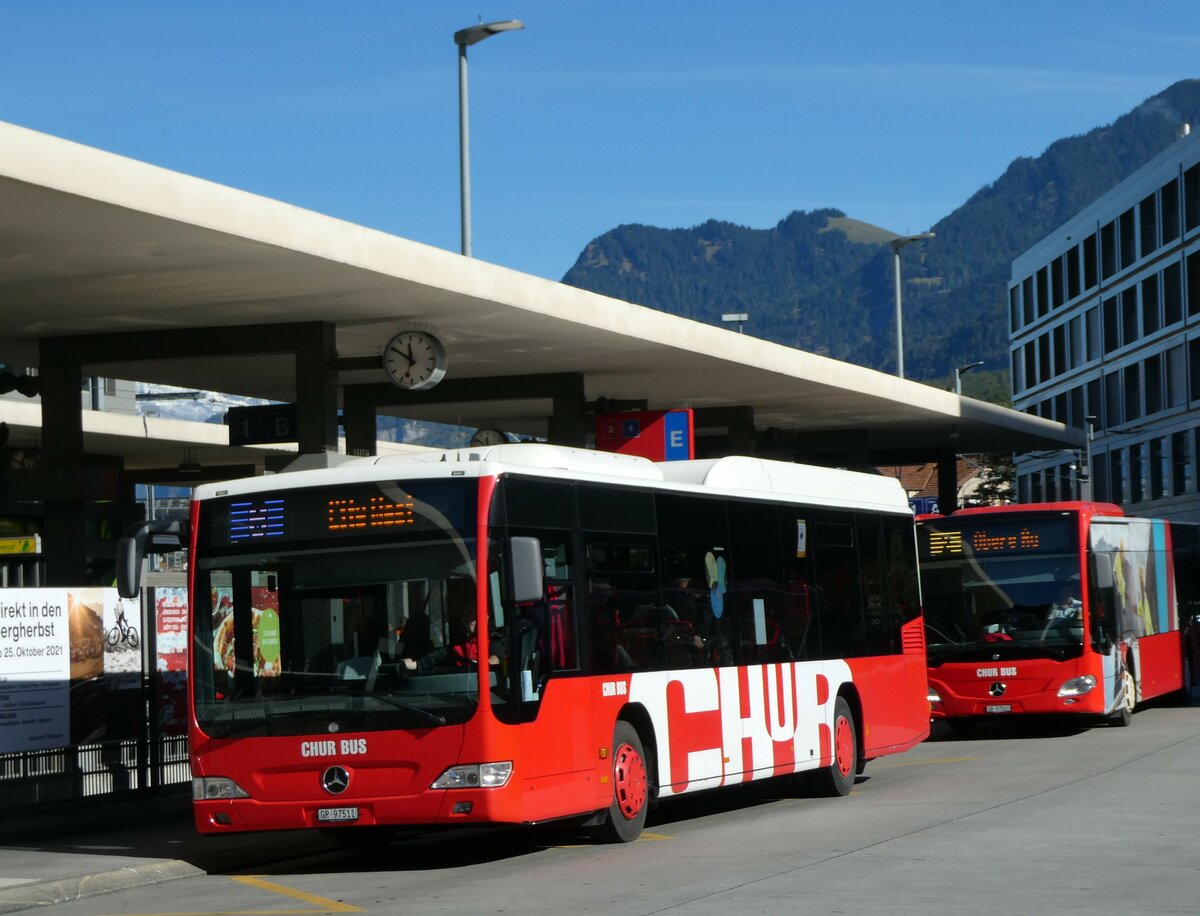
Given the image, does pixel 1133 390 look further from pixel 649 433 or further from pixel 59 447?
pixel 59 447

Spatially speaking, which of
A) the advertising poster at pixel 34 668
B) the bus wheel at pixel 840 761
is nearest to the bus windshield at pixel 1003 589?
the bus wheel at pixel 840 761

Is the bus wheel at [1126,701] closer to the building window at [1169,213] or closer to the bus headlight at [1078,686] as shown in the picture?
the bus headlight at [1078,686]

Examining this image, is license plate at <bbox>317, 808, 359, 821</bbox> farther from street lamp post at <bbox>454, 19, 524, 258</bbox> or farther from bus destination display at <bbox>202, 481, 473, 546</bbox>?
street lamp post at <bbox>454, 19, 524, 258</bbox>

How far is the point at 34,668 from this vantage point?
53.3 ft

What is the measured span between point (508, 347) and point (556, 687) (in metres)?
14.2

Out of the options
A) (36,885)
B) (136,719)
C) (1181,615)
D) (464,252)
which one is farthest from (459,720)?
(1181,615)

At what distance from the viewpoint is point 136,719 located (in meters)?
17.7

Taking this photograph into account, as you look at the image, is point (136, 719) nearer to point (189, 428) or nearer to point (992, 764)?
point (992, 764)

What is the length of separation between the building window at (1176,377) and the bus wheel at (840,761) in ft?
214

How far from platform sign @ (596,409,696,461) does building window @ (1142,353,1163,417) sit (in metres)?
57.8

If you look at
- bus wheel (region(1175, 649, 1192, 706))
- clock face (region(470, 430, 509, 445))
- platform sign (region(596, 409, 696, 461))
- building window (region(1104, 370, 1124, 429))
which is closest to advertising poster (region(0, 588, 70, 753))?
clock face (region(470, 430, 509, 445))

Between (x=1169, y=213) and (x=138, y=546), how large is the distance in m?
74.8

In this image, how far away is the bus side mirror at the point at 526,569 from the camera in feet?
40.8

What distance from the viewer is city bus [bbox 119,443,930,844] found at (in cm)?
1265
